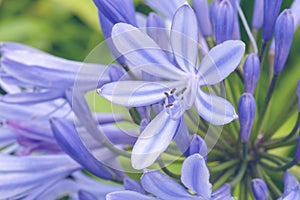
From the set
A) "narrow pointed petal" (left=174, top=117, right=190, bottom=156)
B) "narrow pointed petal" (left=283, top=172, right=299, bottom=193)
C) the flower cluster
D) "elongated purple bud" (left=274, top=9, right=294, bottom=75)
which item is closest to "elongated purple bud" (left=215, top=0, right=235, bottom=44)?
the flower cluster

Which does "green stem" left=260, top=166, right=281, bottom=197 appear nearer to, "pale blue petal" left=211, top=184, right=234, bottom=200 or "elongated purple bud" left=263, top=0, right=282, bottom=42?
"pale blue petal" left=211, top=184, right=234, bottom=200

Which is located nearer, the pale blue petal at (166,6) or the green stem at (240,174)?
the green stem at (240,174)

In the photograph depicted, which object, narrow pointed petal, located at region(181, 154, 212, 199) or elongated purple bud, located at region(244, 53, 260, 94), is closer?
narrow pointed petal, located at region(181, 154, 212, 199)

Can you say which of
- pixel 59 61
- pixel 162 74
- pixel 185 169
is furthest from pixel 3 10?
pixel 185 169

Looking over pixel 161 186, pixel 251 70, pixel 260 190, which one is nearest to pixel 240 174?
pixel 260 190

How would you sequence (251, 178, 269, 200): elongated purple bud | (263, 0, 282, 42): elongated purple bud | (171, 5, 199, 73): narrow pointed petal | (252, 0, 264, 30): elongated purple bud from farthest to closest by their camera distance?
(252, 0, 264, 30): elongated purple bud → (263, 0, 282, 42): elongated purple bud → (251, 178, 269, 200): elongated purple bud → (171, 5, 199, 73): narrow pointed petal

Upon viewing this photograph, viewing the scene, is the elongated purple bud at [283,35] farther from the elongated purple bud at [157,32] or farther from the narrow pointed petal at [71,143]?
the narrow pointed petal at [71,143]

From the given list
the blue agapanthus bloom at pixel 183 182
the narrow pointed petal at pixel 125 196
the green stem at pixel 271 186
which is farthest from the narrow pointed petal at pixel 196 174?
the green stem at pixel 271 186
